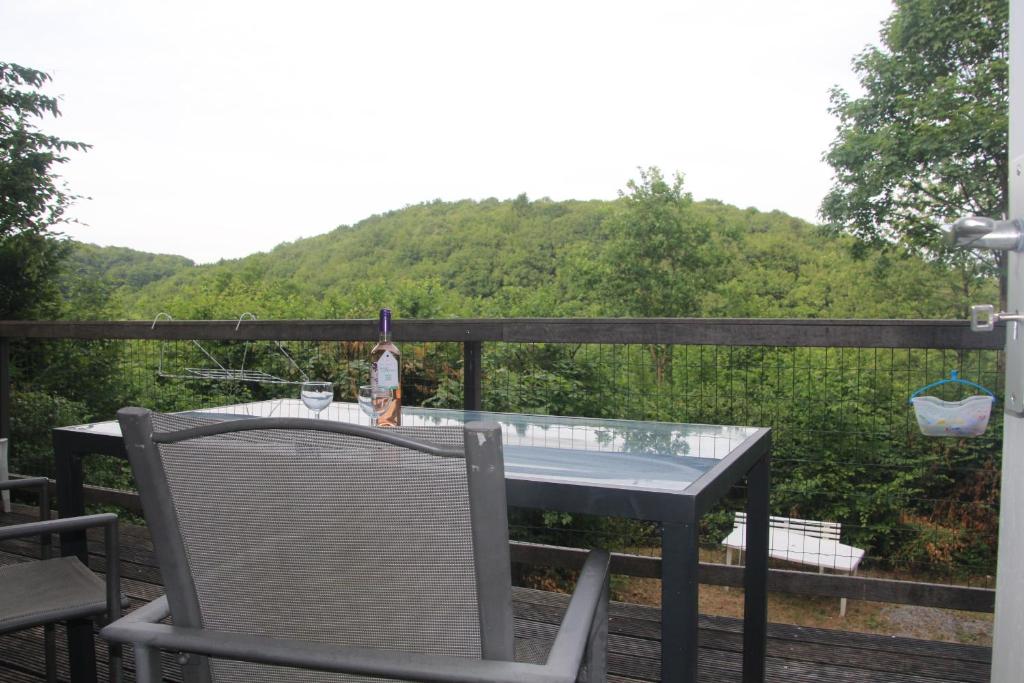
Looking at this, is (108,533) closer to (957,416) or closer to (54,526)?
(54,526)

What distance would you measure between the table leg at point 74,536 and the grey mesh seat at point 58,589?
0.05 m

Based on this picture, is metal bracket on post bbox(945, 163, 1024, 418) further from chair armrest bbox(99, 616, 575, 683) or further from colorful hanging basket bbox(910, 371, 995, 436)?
colorful hanging basket bbox(910, 371, 995, 436)

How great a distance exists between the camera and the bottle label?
4.43ft

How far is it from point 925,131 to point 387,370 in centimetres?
1352

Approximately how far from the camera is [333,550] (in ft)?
2.43

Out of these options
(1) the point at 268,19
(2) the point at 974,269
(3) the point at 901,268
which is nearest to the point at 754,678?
(2) the point at 974,269

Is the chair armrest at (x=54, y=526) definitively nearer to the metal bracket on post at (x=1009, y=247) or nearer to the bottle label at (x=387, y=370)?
the bottle label at (x=387, y=370)

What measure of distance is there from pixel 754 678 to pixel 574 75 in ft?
50.6

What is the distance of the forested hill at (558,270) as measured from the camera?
12.9 meters

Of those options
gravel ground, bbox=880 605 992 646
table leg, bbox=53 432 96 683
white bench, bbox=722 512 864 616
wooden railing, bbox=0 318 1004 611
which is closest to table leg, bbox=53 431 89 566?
table leg, bbox=53 432 96 683

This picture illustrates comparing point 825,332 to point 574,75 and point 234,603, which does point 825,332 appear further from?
point 574,75

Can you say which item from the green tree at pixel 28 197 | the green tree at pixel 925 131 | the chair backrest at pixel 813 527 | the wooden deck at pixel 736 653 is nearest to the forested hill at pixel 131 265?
the green tree at pixel 28 197

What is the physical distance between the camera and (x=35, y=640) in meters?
2.00

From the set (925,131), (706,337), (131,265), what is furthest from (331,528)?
(925,131)
